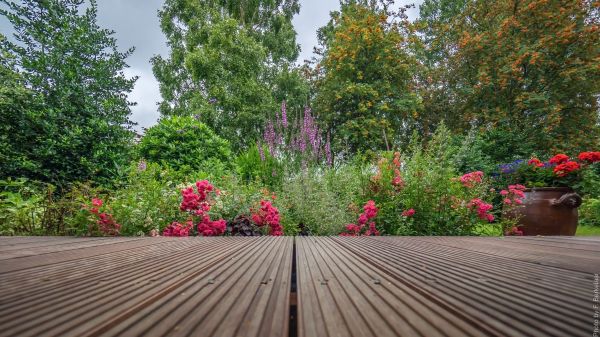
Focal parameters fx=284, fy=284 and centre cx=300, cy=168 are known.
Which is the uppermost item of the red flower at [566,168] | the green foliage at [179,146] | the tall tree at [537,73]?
the tall tree at [537,73]

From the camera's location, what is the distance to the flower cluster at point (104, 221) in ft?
8.27

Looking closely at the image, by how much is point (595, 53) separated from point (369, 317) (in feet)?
51.3

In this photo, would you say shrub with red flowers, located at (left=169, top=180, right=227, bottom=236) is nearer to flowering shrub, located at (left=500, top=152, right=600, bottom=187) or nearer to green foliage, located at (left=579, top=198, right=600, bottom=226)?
flowering shrub, located at (left=500, top=152, right=600, bottom=187)

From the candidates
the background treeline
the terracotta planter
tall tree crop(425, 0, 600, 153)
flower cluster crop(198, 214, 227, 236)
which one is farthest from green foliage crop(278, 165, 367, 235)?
tall tree crop(425, 0, 600, 153)

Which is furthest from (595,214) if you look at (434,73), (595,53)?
(434,73)

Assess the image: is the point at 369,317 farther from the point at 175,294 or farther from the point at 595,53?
the point at 595,53

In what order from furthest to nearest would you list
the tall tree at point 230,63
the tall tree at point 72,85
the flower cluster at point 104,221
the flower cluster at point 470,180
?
the tall tree at point 230,63
the tall tree at point 72,85
the flower cluster at point 470,180
the flower cluster at point 104,221

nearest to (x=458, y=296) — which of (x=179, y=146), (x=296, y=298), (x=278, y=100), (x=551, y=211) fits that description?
(x=296, y=298)

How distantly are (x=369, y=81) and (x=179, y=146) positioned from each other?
10953 mm

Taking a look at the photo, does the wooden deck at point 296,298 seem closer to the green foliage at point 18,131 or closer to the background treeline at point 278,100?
the background treeline at point 278,100

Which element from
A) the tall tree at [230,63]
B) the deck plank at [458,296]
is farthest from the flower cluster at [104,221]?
the tall tree at [230,63]

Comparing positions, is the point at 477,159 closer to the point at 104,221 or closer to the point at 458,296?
the point at 104,221

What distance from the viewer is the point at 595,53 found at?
10.6 meters

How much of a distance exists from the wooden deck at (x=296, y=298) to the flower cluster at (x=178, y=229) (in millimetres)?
1897
